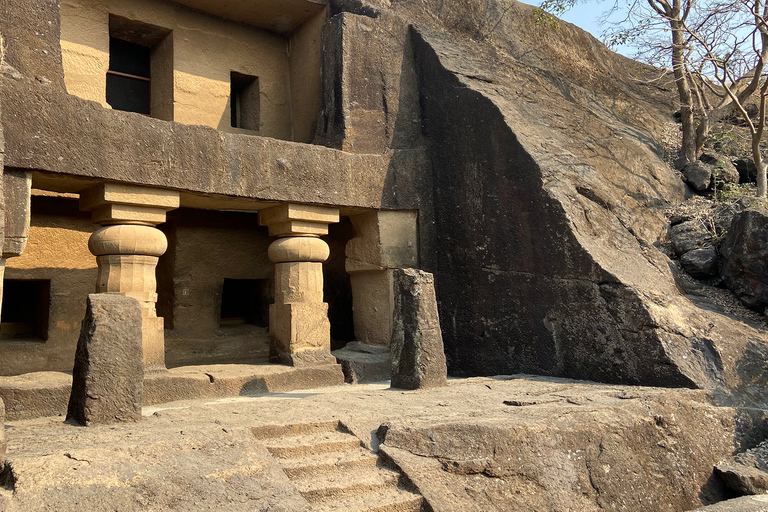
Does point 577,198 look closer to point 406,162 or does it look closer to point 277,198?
point 406,162

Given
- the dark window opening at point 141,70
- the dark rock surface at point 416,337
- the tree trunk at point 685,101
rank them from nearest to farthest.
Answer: the dark rock surface at point 416,337 < the dark window opening at point 141,70 < the tree trunk at point 685,101

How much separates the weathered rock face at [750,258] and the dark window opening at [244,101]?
511cm

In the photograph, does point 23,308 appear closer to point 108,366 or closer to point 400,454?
point 108,366

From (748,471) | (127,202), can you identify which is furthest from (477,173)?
(748,471)

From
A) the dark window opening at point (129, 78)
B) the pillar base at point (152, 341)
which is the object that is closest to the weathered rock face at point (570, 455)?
the pillar base at point (152, 341)

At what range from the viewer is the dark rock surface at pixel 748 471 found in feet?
12.2

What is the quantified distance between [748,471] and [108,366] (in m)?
3.69

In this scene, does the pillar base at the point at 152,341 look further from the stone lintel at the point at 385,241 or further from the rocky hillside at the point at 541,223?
the rocky hillside at the point at 541,223

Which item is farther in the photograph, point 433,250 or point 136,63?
point 136,63

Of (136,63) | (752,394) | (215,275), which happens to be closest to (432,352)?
(752,394)

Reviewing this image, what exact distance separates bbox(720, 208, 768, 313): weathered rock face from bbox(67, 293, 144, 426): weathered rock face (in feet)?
16.1

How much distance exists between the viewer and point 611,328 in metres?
5.06

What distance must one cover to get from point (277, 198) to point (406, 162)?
1517 millimetres

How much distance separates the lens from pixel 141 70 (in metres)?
7.52
